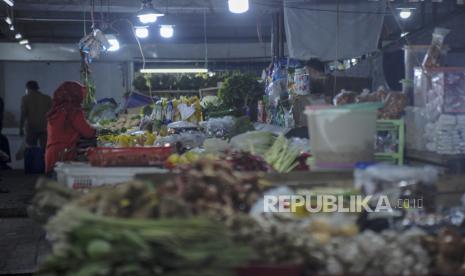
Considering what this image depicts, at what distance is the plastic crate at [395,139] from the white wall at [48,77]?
1550 cm

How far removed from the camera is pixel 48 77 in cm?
1903

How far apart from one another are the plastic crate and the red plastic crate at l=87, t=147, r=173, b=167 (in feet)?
4.82

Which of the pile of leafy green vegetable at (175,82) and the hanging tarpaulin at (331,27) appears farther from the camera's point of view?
the pile of leafy green vegetable at (175,82)

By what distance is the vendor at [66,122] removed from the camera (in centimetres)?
680

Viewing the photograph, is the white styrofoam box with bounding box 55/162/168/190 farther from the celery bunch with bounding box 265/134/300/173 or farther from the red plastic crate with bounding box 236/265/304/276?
the red plastic crate with bounding box 236/265/304/276

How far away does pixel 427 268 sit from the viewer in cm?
257

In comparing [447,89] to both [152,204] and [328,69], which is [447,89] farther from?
[328,69]

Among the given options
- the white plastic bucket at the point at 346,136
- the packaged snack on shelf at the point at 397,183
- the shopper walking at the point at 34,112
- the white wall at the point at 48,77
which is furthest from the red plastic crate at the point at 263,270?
the white wall at the point at 48,77

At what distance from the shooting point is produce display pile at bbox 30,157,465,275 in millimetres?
2322


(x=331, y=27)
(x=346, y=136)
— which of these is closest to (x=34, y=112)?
(x=331, y=27)

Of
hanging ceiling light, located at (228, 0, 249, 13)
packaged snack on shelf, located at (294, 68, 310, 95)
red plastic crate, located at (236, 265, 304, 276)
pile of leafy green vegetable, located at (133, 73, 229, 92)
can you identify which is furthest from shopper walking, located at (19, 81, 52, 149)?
red plastic crate, located at (236, 265, 304, 276)

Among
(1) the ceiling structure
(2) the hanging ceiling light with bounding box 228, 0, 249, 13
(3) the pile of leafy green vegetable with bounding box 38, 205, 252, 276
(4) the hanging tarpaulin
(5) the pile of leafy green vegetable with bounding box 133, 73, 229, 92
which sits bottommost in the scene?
(3) the pile of leafy green vegetable with bounding box 38, 205, 252, 276

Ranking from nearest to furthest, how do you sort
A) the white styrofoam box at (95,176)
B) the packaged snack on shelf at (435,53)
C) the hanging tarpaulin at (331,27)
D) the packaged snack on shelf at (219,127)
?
the white styrofoam box at (95,176) → the packaged snack on shelf at (435,53) → the packaged snack on shelf at (219,127) → the hanging tarpaulin at (331,27)

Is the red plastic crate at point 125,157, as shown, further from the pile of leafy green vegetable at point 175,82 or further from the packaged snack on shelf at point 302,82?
the pile of leafy green vegetable at point 175,82
